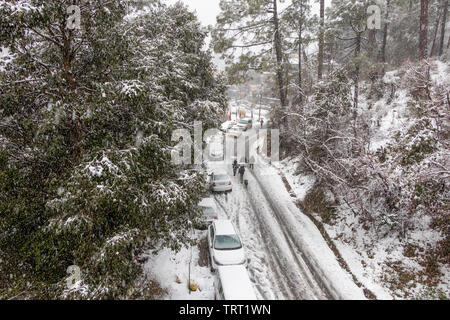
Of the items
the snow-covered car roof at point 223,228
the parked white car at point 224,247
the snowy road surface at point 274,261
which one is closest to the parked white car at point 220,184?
the snowy road surface at point 274,261

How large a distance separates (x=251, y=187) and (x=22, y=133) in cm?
1297

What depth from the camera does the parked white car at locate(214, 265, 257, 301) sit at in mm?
8320

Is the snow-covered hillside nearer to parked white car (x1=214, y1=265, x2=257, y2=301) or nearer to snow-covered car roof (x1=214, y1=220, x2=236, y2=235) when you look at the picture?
parked white car (x1=214, y1=265, x2=257, y2=301)

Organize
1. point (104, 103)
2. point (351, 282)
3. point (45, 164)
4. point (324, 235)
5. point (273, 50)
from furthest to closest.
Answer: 1. point (273, 50)
2. point (324, 235)
3. point (351, 282)
4. point (45, 164)
5. point (104, 103)

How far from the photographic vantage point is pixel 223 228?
38.5ft

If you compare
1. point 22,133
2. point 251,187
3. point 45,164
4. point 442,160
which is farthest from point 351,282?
point 22,133

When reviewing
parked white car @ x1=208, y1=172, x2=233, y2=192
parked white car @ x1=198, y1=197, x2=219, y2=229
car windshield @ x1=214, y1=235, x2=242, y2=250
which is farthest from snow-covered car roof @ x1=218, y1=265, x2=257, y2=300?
parked white car @ x1=208, y1=172, x2=233, y2=192

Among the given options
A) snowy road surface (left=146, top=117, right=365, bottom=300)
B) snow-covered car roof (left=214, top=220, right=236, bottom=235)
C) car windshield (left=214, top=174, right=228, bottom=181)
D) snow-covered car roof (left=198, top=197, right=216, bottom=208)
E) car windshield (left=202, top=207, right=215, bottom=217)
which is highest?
car windshield (left=214, top=174, right=228, bottom=181)

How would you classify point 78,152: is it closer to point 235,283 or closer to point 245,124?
point 235,283

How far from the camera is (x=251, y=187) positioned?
58.0 feet

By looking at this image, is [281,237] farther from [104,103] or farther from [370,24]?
[370,24]

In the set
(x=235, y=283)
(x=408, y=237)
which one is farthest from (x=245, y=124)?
(x=235, y=283)

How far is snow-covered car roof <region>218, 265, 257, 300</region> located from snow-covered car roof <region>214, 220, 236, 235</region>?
206 centimetres

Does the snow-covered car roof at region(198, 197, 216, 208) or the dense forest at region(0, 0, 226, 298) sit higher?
the dense forest at region(0, 0, 226, 298)
